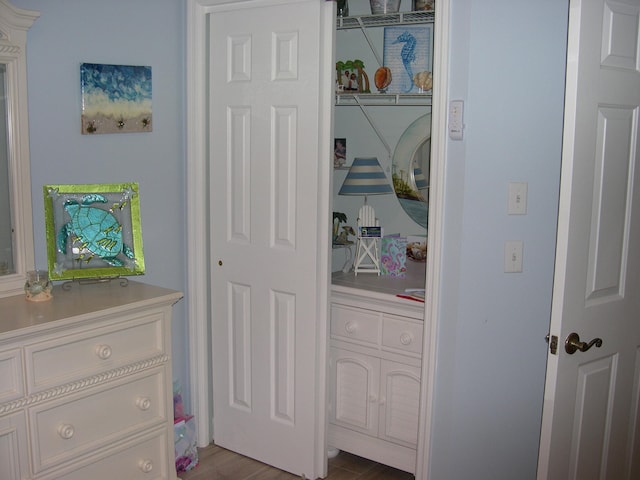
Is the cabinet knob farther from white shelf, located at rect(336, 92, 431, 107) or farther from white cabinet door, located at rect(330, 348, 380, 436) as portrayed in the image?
white shelf, located at rect(336, 92, 431, 107)

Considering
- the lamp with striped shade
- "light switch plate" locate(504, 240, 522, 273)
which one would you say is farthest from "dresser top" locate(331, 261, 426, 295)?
"light switch plate" locate(504, 240, 522, 273)

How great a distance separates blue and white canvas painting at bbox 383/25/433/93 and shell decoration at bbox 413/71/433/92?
0.02m

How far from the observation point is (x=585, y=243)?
79.7 inches

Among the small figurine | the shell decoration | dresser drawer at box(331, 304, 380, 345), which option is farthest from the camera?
the small figurine

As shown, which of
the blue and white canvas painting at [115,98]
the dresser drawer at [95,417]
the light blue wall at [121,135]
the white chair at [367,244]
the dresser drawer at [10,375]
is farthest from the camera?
the white chair at [367,244]

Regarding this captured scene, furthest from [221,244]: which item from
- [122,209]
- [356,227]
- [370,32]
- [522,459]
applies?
[522,459]

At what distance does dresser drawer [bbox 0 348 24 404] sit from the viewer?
2.13m

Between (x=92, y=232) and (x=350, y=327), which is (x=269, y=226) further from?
(x=92, y=232)

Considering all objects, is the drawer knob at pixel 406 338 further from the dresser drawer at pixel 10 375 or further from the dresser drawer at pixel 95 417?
the dresser drawer at pixel 10 375

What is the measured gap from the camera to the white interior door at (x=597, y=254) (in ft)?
6.34

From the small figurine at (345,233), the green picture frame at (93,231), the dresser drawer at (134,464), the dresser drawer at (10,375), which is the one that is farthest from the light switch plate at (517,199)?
the dresser drawer at (10,375)

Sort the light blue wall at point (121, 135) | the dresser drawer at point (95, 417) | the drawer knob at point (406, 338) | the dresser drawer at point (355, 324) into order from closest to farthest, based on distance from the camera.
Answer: the dresser drawer at point (95, 417) < the light blue wall at point (121, 135) < the drawer knob at point (406, 338) < the dresser drawer at point (355, 324)

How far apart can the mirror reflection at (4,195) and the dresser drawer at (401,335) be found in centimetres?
145

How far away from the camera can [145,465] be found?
2615 mm
